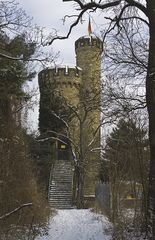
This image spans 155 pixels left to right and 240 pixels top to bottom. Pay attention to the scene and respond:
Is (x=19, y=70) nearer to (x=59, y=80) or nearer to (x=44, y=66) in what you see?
(x=44, y=66)

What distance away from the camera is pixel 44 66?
14.9 metres

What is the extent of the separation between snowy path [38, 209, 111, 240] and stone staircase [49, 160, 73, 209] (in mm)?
10593

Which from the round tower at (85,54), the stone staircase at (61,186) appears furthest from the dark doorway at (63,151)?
the round tower at (85,54)

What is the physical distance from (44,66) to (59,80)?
30.4m

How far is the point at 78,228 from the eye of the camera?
2019cm

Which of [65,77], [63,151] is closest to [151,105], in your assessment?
[63,151]

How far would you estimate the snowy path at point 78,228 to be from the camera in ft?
57.5

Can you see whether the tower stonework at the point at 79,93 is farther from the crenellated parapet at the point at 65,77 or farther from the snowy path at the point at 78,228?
Result: the snowy path at the point at 78,228

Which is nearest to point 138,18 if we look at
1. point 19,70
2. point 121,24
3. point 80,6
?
point 121,24

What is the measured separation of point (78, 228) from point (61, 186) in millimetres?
18650

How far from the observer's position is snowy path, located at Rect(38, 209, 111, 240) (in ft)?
57.5

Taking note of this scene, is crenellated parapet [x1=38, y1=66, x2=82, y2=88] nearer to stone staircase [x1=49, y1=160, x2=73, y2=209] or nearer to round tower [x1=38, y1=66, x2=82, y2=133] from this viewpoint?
round tower [x1=38, y1=66, x2=82, y2=133]

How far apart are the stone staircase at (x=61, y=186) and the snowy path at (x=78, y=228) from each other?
10.6 meters

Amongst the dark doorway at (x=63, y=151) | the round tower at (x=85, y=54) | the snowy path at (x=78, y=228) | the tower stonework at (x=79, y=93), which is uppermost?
the round tower at (x=85, y=54)
